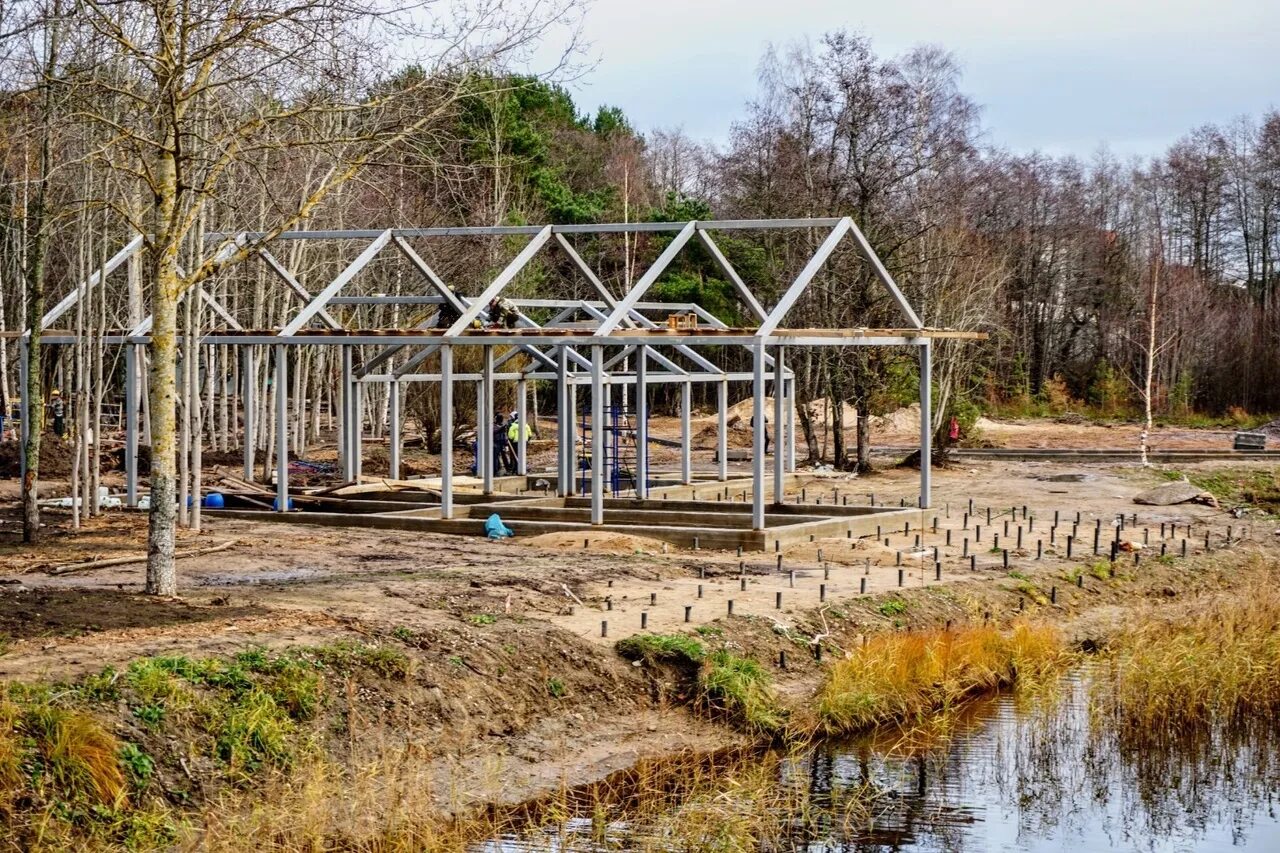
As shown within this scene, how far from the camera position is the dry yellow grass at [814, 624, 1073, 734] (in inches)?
495

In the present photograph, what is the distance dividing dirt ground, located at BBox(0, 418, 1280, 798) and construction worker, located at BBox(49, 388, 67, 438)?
10573 mm

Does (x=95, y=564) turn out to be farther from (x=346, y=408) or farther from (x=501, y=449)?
(x=501, y=449)

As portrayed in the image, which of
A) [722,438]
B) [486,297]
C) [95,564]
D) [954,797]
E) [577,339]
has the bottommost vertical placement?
[954,797]

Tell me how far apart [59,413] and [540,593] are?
22.6 metres

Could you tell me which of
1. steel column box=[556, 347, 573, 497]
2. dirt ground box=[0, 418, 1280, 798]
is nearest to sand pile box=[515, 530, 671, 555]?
dirt ground box=[0, 418, 1280, 798]

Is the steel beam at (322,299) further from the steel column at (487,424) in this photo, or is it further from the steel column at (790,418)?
the steel column at (790,418)

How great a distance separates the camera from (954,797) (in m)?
10.9

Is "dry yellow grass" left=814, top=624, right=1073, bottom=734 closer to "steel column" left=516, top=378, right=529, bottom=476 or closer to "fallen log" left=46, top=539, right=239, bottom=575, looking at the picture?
"fallen log" left=46, top=539, right=239, bottom=575

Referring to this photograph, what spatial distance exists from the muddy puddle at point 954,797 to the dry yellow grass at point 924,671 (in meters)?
0.30

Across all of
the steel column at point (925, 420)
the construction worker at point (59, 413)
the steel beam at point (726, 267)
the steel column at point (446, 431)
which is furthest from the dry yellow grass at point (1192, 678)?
the construction worker at point (59, 413)

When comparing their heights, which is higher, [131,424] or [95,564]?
[131,424]

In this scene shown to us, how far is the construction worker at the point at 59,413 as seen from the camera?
34000 millimetres

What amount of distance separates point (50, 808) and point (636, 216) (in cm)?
4502

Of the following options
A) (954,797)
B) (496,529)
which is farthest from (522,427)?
(954,797)
